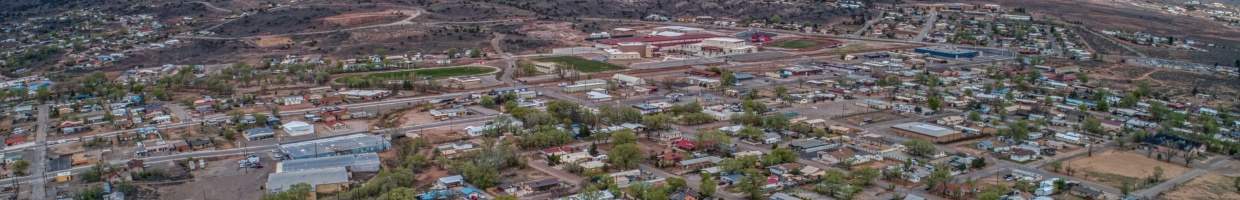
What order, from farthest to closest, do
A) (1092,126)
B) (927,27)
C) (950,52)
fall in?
(927,27) → (950,52) → (1092,126)

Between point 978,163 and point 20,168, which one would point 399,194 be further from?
point 978,163

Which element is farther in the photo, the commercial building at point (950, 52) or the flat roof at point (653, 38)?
the flat roof at point (653, 38)

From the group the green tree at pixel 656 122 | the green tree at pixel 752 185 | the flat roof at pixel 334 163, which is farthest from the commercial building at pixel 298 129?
the green tree at pixel 752 185

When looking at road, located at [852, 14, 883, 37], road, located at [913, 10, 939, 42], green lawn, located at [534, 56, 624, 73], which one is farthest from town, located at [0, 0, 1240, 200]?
road, located at [852, 14, 883, 37]

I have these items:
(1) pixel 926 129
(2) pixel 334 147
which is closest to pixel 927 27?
(1) pixel 926 129

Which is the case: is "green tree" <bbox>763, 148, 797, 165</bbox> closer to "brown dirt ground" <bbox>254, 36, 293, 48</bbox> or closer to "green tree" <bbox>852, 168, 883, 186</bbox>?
"green tree" <bbox>852, 168, 883, 186</bbox>

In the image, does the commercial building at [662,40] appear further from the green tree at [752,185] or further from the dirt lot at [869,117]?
the green tree at [752,185]

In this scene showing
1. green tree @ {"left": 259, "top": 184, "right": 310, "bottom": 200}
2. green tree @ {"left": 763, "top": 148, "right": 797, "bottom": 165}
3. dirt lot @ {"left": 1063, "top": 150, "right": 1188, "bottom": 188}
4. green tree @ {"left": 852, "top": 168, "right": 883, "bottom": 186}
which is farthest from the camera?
green tree @ {"left": 763, "top": 148, "right": 797, "bottom": 165}
